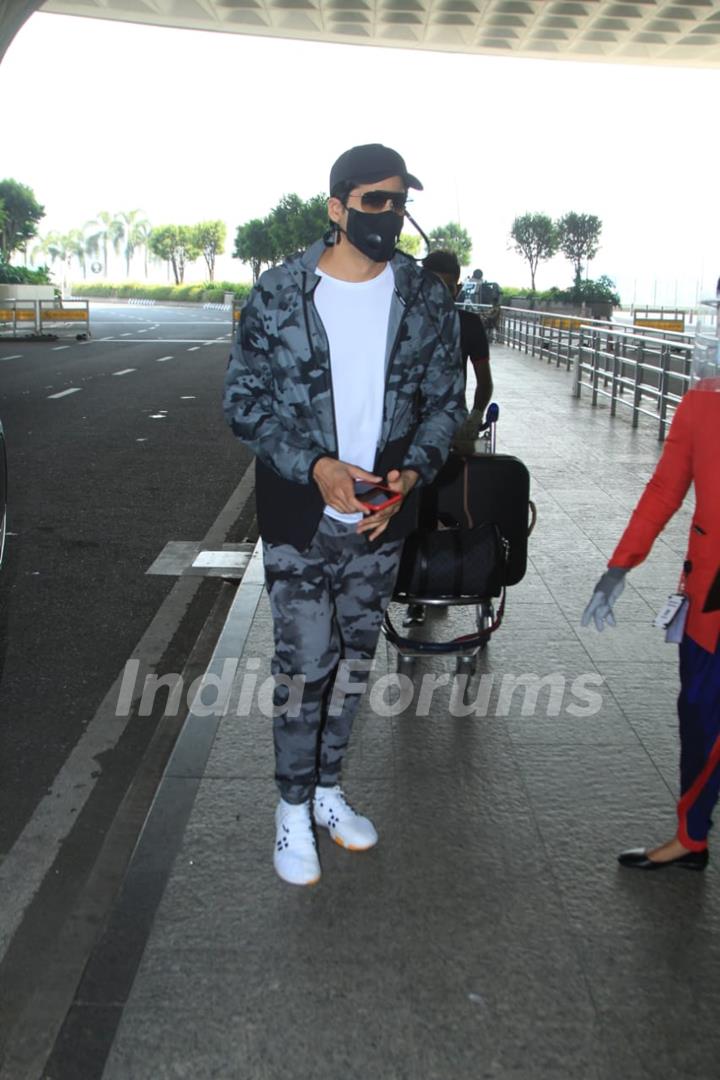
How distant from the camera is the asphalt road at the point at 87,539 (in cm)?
454

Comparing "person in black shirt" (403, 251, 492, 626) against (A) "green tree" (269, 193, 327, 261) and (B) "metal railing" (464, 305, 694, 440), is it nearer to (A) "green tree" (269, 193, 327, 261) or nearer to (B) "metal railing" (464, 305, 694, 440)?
(B) "metal railing" (464, 305, 694, 440)

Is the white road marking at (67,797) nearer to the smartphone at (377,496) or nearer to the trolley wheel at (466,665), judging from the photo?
the trolley wheel at (466,665)

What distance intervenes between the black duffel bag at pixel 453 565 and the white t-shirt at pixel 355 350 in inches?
47.4

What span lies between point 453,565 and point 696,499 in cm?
135

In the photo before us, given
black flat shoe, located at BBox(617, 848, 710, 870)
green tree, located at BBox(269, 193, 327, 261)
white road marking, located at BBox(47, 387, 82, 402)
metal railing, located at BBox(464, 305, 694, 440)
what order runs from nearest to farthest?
black flat shoe, located at BBox(617, 848, 710, 870), metal railing, located at BBox(464, 305, 694, 440), white road marking, located at BBox(47, 387, 82, 402), green tree, located at BBox(269, 193, 327, 261)

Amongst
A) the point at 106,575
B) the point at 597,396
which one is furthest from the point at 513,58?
the point at 106,575

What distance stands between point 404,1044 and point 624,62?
75.7m

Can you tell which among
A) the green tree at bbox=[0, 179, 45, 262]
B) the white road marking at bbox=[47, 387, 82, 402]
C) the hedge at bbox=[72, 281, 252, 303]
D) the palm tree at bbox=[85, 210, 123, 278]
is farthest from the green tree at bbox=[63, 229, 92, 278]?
the white road marking at bbox=[47, 387, 82, 402]

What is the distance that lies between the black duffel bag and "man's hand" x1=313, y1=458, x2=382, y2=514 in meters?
1.33

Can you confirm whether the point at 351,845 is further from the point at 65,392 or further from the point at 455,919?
the point at 65,392

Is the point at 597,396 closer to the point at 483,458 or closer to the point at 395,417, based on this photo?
the point at 483,458

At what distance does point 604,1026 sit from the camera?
2.52 metres

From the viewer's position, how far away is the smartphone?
9.58ft

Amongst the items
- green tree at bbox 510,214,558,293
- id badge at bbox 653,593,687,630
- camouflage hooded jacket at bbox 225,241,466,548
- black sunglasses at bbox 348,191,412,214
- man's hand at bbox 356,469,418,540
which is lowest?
id badge at bbox 653,593,687,630
